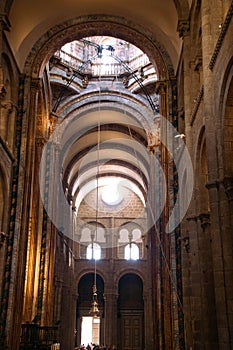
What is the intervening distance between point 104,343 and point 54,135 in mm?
15954

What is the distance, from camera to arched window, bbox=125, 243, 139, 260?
36000 mm

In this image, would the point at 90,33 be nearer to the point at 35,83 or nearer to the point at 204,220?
the point at 35,83

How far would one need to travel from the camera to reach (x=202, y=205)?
40.6ft

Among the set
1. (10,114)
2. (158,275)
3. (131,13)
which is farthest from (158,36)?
(158,275)

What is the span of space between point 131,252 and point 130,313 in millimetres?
4410

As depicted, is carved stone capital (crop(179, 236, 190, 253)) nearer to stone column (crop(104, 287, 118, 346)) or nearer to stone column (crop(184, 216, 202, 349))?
stone column (crop(184, 216, 202, 349))

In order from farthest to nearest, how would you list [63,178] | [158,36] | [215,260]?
[63,178] < [158,36] < [215,260]

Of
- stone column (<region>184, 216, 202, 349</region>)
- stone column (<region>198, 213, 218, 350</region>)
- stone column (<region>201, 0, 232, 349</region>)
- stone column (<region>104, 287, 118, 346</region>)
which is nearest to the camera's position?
stone column (<region>201, 0, 232, 349</region>)

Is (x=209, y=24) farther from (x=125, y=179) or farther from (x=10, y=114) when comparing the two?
(x=125, y=179)

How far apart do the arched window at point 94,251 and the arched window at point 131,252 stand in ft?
6.87

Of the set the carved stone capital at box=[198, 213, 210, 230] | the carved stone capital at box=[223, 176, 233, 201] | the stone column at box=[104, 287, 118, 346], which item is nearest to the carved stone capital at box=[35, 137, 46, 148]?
the carved stone capital at box=[198, 213, 210, 230]

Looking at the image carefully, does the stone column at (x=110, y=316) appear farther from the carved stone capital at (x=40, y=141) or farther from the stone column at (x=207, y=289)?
the stone column at (x=207, y=289)

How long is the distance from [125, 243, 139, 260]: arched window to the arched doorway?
4.31 feet

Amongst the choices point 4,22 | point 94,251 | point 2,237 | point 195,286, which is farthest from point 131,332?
point 4,22
